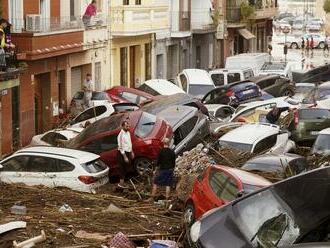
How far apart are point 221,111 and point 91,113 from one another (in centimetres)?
538

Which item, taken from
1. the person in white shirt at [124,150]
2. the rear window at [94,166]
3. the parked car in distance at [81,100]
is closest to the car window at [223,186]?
the rear window at [94,166]

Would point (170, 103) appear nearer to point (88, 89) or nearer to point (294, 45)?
point (88, 89)

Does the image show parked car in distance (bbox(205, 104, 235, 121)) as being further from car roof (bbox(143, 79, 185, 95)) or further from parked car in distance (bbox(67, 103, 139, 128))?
parked car in distance (bbox(67, 103, 139, 128))

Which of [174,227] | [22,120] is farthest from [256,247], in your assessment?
[22,120]

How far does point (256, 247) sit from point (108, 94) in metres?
23.7

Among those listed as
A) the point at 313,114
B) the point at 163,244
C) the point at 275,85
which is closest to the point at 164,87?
the point at 275,85

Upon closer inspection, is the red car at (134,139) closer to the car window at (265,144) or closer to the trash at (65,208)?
the car window at (265,144)

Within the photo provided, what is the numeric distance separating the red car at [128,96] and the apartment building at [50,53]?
2.08 m

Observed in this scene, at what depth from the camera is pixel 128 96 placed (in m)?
31.2

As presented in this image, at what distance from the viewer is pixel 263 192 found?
29.2 feet

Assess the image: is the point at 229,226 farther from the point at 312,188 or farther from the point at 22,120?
the point at 22,120

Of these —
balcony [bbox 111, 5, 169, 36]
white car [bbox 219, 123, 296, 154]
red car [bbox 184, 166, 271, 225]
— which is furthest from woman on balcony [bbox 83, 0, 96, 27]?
red car [bbox 184, 166, 271, 225]

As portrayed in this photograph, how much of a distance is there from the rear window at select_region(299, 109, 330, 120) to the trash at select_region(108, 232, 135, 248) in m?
13.6

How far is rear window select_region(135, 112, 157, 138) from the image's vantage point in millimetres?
20328
